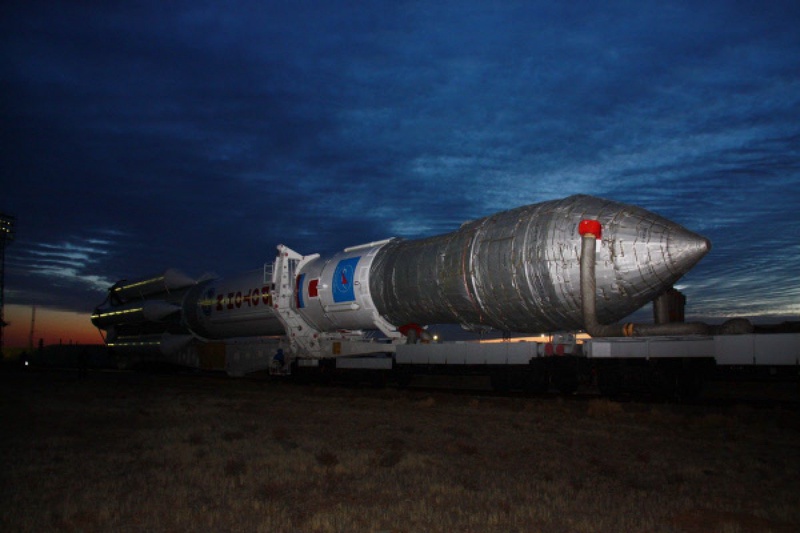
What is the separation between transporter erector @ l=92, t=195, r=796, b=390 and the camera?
12758mm

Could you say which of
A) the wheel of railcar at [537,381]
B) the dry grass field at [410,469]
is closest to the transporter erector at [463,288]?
the wheel of railcar at [537,381]

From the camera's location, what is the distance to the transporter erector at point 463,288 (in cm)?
1276

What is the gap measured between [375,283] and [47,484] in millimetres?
11380

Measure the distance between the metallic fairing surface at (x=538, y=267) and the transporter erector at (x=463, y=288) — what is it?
0.09 ft

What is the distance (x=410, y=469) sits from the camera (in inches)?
332

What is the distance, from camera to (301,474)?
27.0 ft

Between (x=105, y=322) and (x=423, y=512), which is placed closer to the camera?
(x=423, y=512)

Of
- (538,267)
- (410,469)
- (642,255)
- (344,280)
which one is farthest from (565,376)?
(410,469)

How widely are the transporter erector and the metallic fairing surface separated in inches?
1.1

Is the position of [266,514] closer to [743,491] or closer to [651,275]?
[743,491]

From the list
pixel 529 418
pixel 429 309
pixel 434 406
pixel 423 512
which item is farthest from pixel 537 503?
pixel 429 309

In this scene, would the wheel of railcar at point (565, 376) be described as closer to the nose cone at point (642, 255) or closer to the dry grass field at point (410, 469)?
the dry grass field at point (410, 469)

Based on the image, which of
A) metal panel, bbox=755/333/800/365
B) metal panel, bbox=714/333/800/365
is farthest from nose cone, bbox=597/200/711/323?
metal panel, bbox=755/333/800/365

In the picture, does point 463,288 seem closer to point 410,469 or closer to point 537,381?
point 537,381
